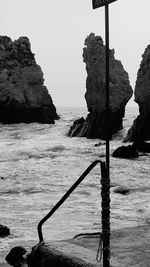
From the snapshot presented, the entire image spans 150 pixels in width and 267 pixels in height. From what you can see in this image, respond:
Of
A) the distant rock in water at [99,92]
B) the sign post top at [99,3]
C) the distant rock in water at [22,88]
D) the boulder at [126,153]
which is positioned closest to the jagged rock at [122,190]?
the boulder at [126,153]

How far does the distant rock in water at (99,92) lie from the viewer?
1094 inches

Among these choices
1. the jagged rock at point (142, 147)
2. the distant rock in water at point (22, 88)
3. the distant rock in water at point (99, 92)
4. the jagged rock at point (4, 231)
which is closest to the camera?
the jagged rock at point (4, 231)

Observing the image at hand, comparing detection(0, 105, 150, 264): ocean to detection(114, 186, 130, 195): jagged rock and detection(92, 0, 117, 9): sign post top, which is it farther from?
detection(92, 0, 117, 9): sign post top

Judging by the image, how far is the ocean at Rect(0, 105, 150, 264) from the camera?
24.1 feet

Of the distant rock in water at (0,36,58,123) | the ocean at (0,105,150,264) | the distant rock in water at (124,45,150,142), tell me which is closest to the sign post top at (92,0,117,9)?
the ocean at (0,105,150,264)

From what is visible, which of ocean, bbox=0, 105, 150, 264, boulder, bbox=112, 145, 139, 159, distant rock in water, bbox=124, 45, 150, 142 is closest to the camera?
ocean, bbox=0, 105, 150, 264

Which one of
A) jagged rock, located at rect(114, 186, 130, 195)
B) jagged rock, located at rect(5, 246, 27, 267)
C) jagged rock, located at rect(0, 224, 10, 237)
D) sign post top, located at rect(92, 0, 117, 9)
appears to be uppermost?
sign post top, located at rect(92, 0, 117, 9)

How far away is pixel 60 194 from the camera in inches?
420

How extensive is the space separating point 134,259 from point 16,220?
468 centimetres

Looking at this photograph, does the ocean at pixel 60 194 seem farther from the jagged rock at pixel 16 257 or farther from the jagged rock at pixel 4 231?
the jagged rock at pixel 16 257

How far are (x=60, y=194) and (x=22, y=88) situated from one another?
2835 centimetres

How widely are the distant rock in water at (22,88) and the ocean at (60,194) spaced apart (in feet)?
53.7

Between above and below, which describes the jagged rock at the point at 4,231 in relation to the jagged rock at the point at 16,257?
below

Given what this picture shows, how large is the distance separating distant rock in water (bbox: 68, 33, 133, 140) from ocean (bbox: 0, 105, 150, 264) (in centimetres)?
641
